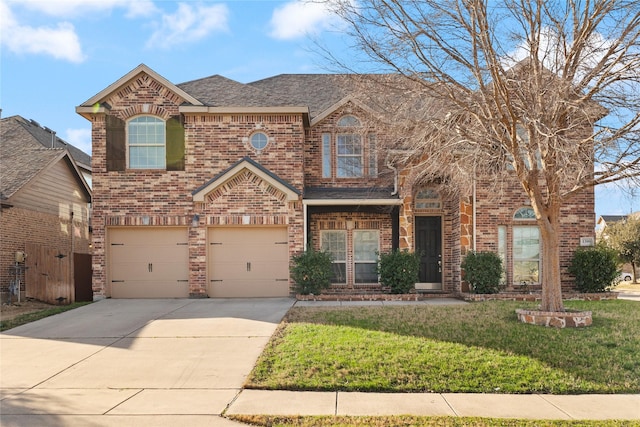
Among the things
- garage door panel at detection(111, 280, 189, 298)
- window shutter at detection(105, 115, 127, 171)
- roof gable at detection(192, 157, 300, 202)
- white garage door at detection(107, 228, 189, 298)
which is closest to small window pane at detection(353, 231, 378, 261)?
roof gable at detection(192, 157, 300, 202)

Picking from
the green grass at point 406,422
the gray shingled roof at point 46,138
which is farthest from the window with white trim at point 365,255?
the gray shingled roof at point 46,138

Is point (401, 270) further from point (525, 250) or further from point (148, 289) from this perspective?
point (148, 289)

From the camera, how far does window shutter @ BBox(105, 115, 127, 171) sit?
51.3 feet

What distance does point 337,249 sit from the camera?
651 inches

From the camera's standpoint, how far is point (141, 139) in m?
15.7

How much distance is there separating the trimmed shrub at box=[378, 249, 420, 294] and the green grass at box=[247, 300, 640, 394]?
388 cm

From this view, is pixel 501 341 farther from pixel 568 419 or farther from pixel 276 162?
pixel 276 162

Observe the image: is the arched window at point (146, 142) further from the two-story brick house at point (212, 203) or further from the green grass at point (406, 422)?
the green grass at point (406, 422)

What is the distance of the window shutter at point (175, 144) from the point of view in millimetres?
15594

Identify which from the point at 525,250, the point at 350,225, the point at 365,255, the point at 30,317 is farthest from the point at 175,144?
the point at 525,250

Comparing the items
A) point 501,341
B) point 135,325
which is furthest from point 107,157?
point 501,341

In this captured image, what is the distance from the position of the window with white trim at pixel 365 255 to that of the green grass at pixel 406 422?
10.4 m

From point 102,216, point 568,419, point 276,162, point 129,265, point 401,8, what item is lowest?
point 568,419

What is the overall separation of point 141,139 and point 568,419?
1346cm
